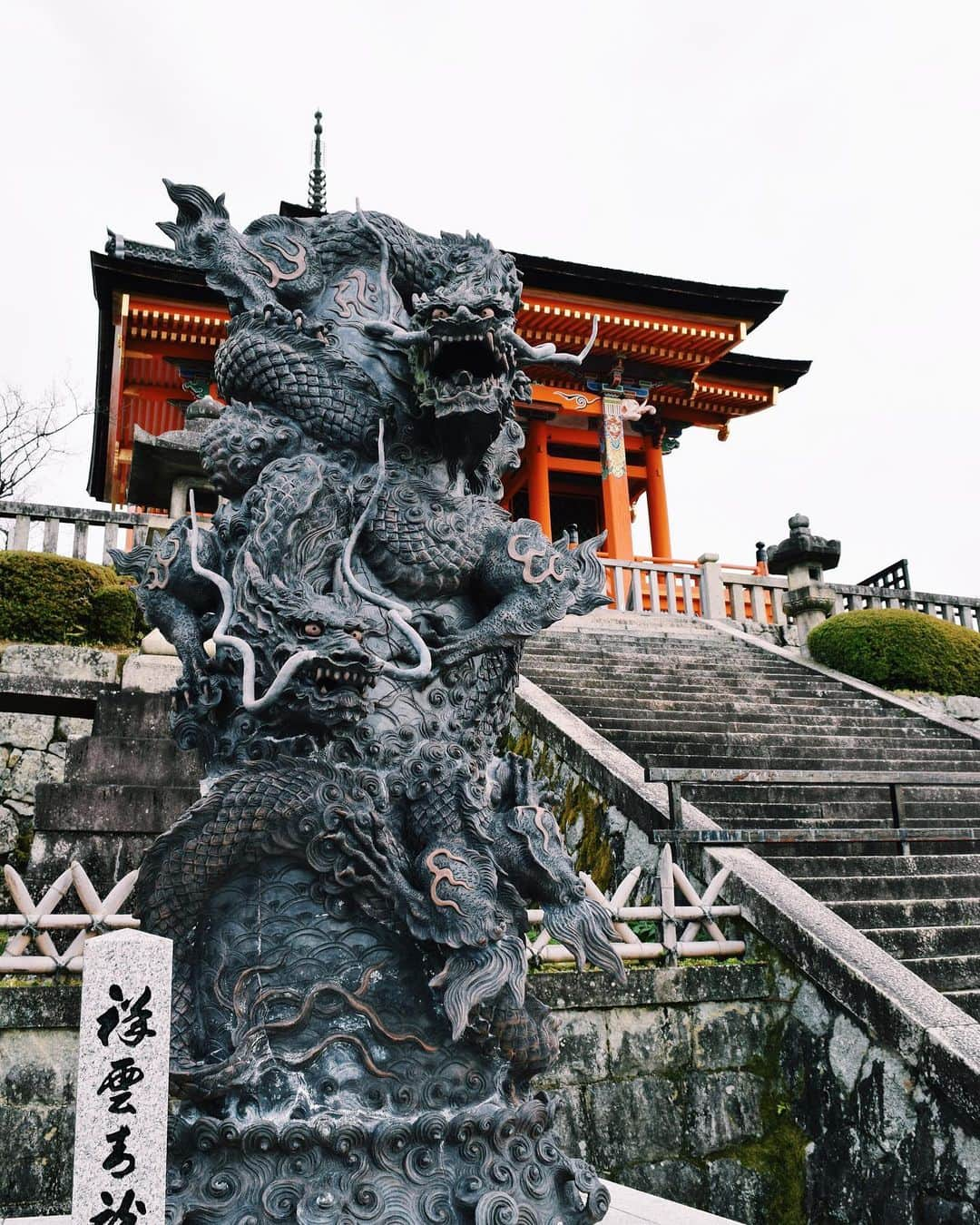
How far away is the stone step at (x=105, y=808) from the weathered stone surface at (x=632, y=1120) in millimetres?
3051

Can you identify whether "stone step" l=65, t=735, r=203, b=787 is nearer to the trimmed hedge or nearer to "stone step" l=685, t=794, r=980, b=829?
the trimmed hedge

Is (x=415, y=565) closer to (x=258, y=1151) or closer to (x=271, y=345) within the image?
(x=271, y=345)

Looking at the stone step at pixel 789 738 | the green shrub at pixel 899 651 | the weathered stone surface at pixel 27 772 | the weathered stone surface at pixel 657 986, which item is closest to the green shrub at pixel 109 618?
the weathered stone surface at pixel 27 772

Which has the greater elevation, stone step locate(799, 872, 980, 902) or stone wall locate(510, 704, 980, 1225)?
stone step locate(799, 872, 980, 902)

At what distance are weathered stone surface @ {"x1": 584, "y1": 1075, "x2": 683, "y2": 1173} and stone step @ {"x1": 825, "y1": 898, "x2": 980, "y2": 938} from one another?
159 cm

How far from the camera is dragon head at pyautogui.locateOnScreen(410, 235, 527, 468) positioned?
3.60 meters

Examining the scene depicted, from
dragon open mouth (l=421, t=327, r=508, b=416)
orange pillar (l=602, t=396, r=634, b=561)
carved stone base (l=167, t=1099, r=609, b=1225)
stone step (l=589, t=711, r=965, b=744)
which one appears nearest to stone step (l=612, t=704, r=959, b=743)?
stone step (l=589, t=711, r=965, b=744)

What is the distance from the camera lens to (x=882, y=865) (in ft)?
22.6

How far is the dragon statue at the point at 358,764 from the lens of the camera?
3.00m

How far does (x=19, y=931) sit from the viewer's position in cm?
466

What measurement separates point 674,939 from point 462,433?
2.97 meters

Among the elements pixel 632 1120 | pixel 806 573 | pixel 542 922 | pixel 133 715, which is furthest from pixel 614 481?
pixel 542 922

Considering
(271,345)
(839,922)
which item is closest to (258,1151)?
(271,345)

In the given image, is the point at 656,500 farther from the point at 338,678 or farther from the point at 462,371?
the point at 338,678
